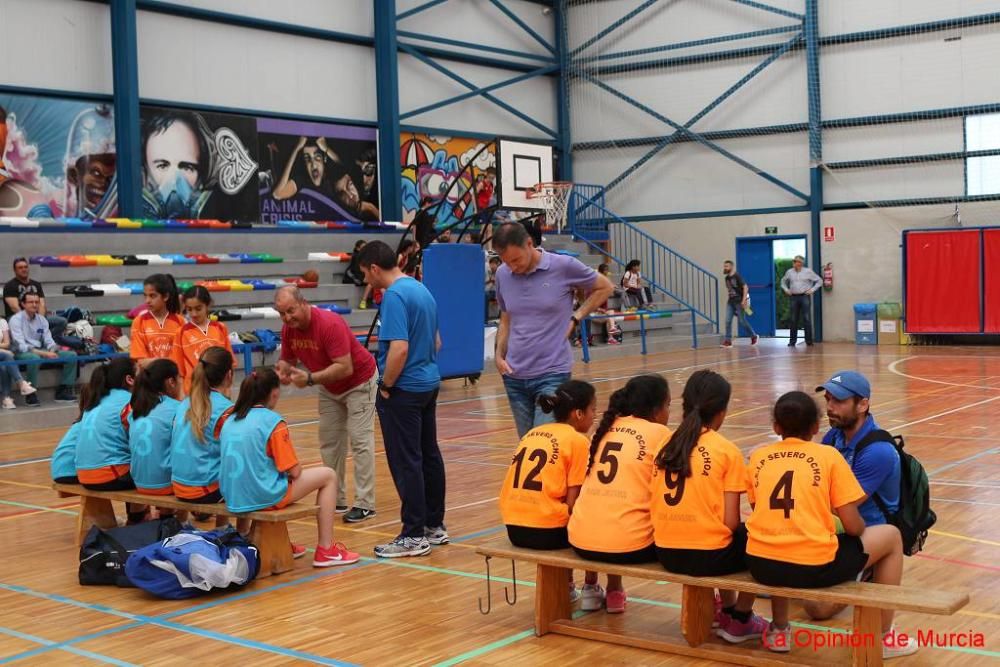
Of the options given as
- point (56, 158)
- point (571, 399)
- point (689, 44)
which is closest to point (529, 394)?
point (571, 399)

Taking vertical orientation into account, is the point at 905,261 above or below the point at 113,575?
above

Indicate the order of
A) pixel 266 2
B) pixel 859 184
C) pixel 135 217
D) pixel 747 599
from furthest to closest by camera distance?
pixel 859 184 → pixel 266 2 → pixel 135 217 → pixel 747 599

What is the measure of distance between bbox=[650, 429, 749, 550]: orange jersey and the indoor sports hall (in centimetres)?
2

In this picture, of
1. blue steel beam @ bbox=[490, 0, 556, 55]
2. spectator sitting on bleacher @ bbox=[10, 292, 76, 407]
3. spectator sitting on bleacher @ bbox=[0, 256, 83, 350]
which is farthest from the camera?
blue steel beam @ bbox=[490, 0, 556, 55]

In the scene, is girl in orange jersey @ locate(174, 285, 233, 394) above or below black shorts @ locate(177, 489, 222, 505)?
above

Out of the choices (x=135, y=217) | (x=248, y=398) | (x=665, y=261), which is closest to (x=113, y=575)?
(x=248, y=398)

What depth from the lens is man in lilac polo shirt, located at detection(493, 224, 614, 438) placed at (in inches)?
246

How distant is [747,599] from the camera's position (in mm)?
4781

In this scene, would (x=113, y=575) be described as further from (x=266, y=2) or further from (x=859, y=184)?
(x=859, y=184)

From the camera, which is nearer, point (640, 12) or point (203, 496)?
point (203, 496)

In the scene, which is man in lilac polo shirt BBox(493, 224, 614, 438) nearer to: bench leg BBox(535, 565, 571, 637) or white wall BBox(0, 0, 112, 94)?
bench leg BBox(535, 565, 571, 637)

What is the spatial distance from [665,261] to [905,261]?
5903 mm

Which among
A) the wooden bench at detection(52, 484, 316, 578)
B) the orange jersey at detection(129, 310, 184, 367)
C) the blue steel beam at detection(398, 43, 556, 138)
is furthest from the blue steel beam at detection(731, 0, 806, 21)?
the wooden bench at detection(52, 484, 316, 578)

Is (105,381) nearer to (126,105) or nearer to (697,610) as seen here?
(697,610)
